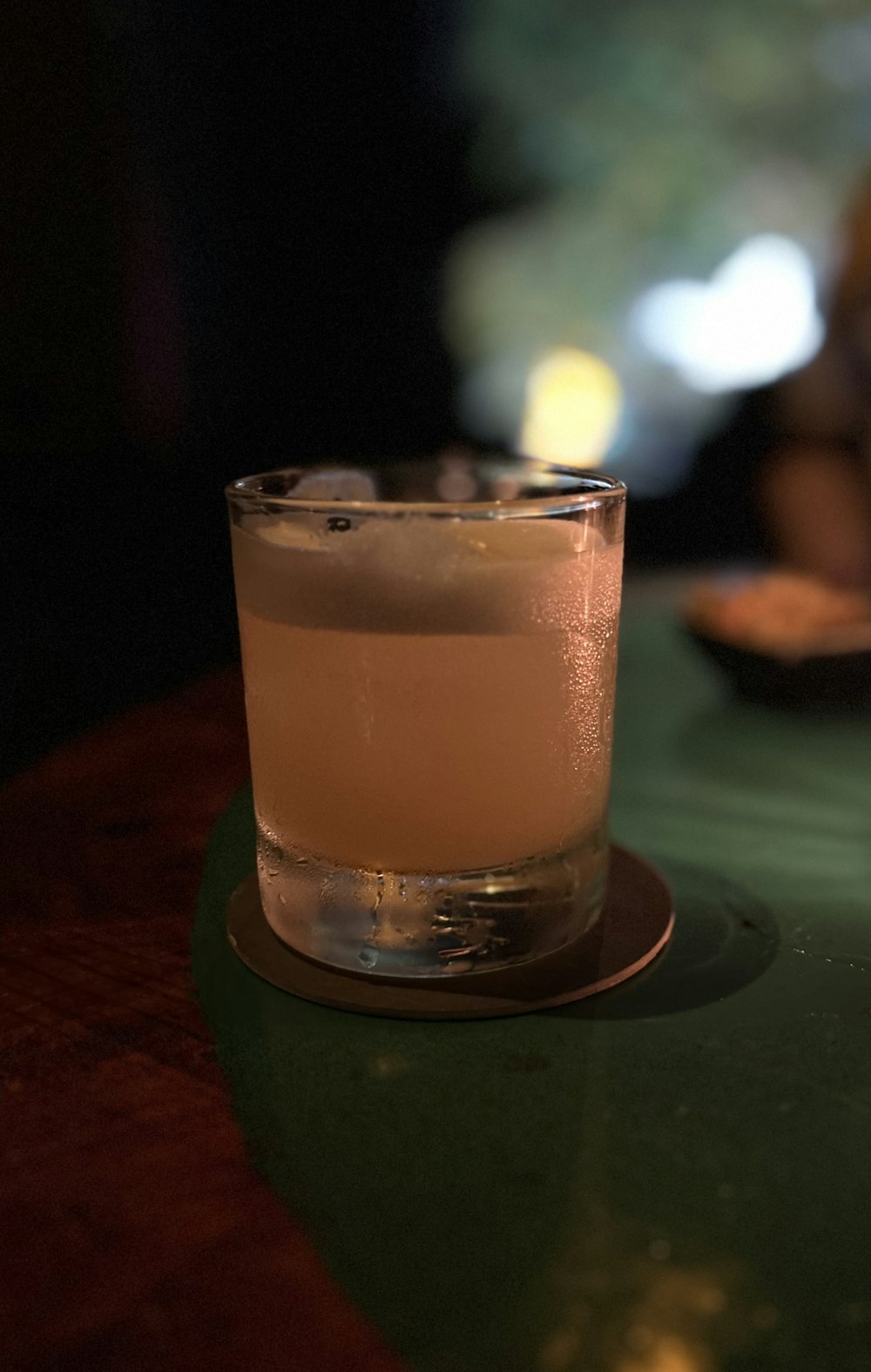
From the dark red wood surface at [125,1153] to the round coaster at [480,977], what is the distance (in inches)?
1.8

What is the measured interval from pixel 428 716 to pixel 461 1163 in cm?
22

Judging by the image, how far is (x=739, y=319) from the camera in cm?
416

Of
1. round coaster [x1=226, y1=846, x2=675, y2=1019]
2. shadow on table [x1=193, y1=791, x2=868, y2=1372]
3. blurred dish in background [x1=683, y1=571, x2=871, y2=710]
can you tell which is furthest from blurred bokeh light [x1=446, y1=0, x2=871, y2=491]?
shadow on table [x1=193, y1=791, x2=868, y2=1372]

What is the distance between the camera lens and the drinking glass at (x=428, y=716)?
1.91 ft

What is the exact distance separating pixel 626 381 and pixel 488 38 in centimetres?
134

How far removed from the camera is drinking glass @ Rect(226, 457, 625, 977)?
582mm

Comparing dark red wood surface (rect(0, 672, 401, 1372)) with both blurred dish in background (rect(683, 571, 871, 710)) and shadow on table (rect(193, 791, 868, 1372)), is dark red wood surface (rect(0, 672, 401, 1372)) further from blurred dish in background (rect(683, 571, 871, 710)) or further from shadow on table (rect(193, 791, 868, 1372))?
blurred dish in background (rect(683, 571, 871, 710))

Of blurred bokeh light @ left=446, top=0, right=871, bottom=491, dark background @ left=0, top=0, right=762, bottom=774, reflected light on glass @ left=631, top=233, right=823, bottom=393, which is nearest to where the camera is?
dark background @ left=0, top=0, right=762, bottom=774

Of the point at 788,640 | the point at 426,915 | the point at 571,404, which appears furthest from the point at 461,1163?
the point at 571,404

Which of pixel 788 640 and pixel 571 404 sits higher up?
pixel 788 640

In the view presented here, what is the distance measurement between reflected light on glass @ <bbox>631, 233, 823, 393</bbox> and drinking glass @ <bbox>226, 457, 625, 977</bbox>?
3.69 metres

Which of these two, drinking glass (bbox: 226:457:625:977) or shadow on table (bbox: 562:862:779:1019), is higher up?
drinking glass (bbox: 226:457:625:977)

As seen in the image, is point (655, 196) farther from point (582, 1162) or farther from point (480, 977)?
point (582, 1162)

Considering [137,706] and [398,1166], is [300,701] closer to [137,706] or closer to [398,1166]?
[398,1166]
